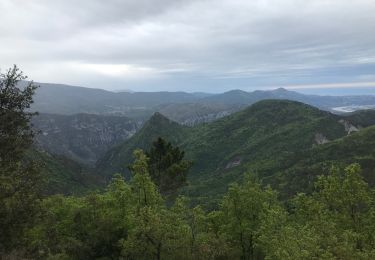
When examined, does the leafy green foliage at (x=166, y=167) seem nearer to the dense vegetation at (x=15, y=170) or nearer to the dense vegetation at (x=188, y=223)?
the dense vegetation at (x=188, y=223)

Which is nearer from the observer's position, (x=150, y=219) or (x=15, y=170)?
(x=15, y=170)

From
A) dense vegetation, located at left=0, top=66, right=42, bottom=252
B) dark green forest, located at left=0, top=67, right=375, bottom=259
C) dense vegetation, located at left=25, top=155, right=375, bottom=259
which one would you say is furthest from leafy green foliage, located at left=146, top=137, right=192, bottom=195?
dense vegetation, located at left=0, top=66, right=42, bottom=252

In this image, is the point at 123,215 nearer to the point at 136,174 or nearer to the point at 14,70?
the point at 136,174

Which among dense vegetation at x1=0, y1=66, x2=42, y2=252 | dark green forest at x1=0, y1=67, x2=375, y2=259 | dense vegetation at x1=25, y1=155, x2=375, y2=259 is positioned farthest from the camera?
dense vegetation at x1=25, y1=155, x2=375, y2=259

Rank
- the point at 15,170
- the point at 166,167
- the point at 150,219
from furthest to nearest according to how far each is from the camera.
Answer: the point at 166,167
the point at 150,219
the point at 15,170

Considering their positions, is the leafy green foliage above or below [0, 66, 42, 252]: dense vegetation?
below

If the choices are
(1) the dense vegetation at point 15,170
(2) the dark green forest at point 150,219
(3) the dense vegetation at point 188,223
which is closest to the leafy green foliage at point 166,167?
(2) the dark green forest at point 150,219

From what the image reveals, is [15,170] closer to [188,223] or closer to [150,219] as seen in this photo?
[150,219]

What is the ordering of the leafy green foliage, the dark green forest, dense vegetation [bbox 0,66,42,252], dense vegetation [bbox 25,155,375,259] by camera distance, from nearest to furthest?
dense vegetation [bbox 0,66,42,252] < the dark green forest < dense vegetation [bbox 25,155,375,259] < the leafy green foliage

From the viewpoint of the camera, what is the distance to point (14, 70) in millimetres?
32188

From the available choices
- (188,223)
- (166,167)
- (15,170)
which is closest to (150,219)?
(188,223)

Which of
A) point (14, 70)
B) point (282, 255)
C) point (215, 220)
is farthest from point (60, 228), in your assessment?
point (282, 255)

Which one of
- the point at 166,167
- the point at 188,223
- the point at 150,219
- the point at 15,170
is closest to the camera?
the point at 15,170

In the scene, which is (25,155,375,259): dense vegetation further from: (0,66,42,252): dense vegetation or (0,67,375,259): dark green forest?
(0,66,42,252): dense vegetation
